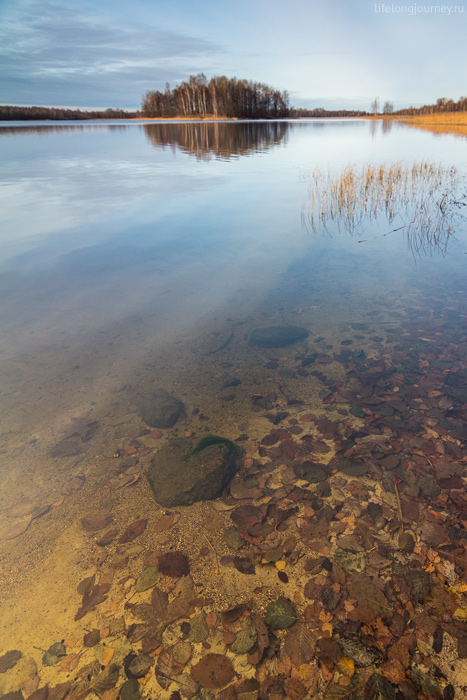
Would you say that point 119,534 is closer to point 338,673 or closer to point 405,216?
point 338,673

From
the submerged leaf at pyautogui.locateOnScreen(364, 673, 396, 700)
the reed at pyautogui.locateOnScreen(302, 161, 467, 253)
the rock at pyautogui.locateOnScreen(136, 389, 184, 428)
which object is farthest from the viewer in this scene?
the reed at pyautogui.locateOnScreen(302, 161, 467, 253)

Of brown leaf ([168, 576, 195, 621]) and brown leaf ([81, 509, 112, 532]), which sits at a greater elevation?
brown leaf ([81, 509, 112, 532])

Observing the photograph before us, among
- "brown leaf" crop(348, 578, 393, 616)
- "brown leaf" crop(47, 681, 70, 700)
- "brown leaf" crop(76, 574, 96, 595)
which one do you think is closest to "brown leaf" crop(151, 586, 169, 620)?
"brown leaf" crop(76, 574, 96, 595)

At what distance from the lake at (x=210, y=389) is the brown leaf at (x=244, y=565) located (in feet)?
0.16

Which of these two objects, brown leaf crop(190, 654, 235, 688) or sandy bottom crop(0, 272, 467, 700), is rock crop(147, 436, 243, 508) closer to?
Answer: sandy bottom crop(0, 272, 467, 700)

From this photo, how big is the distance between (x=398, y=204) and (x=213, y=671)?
542 inches

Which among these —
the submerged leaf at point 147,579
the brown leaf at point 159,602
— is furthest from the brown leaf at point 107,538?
the brown leaf at point 159,602

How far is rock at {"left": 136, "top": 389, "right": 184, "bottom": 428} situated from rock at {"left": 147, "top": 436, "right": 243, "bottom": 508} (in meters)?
0.38

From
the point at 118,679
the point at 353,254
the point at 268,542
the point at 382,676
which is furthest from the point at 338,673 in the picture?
the point at 353,254

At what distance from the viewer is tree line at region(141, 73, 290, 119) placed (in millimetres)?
100688

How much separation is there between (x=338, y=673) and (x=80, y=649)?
56.8 inches

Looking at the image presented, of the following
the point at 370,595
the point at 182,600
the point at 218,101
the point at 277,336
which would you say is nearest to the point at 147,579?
Answer: the point at 182,600

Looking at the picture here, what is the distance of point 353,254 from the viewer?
8852 millimetres

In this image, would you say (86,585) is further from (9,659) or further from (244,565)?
(244,565)
